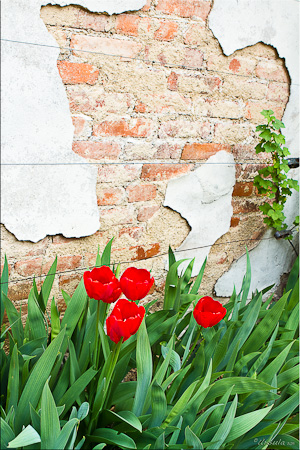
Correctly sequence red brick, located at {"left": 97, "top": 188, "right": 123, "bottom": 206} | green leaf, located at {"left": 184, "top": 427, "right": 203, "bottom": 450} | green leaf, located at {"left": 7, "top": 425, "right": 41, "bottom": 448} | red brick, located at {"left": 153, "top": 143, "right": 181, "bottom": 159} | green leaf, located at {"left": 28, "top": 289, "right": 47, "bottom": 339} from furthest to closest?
1. red brick, located at {"left": 153, "top": 143, "right": 181, "bottom": 159}
2. red brick, located at {"left": 97, "top": 188, "right": 123, "bottom": 206}
3. green leaf, located at {"left": 28, "top": 289, "right": 47, "bottom": 339}
4. green leaf, located at {"left": 184, "top": 427, "right": 203, "bottom": 450}
5. green leaf, located at {"left": 7, "top": 425, "right": 41, "bottom": 448}

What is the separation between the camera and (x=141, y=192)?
73.7 inches

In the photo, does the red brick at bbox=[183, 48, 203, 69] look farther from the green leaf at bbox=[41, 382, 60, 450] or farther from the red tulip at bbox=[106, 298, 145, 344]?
the green leaf at bbox=[41, 382, 60, 450]

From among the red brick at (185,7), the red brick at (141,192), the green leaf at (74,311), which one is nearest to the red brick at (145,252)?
the red brick at (141,192)

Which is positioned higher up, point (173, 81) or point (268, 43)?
point (268, 43)

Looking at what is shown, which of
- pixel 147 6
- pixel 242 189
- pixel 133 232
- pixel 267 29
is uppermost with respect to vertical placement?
pixel 267 29

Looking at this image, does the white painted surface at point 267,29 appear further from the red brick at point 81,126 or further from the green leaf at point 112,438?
the green leaf at point 112,438

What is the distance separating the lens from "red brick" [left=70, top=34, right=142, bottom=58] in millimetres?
1543

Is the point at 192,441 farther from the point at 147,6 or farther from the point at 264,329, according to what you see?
the point at 147,6

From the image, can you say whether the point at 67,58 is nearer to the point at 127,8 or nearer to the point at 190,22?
the point at 127,8

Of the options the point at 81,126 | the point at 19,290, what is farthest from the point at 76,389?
the point at 81,126

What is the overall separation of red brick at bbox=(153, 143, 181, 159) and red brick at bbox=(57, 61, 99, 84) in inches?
16.6

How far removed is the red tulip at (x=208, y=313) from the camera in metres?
1.13

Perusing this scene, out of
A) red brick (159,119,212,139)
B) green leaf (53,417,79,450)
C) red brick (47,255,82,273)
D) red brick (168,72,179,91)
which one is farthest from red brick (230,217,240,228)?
green leaf (53,417,79,450)

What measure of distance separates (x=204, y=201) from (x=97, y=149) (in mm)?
643
